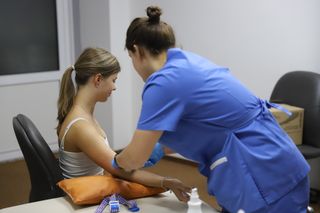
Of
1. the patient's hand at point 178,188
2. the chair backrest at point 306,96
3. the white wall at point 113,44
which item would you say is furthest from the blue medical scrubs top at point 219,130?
the white wall at point 113,44

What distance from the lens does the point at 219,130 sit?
1268mm

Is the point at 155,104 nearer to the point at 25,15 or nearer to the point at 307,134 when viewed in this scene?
the point at 307,134

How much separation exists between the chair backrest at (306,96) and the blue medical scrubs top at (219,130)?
71.8 inches

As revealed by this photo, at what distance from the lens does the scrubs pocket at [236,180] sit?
125 centimetres

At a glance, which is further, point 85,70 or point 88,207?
point 85,70

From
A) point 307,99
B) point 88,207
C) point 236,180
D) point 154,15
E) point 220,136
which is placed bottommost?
point 307,99

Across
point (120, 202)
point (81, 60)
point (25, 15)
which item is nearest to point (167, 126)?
point (120, 202)

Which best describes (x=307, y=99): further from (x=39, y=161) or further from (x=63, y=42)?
(x=63, y=42)

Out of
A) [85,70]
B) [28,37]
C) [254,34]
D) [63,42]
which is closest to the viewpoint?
[85,70]

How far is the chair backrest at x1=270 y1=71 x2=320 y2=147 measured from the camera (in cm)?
302

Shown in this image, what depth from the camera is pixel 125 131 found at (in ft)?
15.0

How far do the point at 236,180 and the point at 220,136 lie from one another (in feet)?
0.44

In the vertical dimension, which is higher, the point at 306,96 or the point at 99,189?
the point at 99,189

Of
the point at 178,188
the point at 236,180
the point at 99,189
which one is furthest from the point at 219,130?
the point at 99,189
